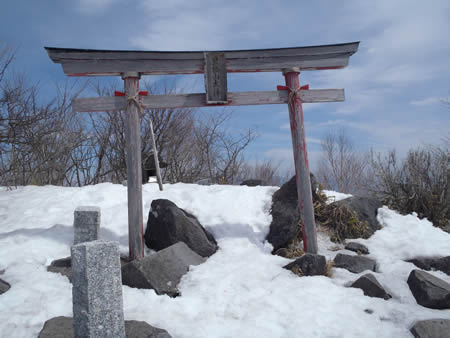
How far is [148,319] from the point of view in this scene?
11.7ft

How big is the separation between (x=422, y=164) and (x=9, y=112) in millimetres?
13087

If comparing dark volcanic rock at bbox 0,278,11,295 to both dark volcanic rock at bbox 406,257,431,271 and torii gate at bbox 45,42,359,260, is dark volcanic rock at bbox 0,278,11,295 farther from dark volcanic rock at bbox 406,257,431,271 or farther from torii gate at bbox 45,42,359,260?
dark volcanic rock at bbox 406,257,431,271

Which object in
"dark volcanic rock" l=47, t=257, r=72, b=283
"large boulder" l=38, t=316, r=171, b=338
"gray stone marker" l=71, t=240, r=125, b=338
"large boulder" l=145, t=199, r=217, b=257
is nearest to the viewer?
"gray stone marker" l=71, t=240, r=125, b=338

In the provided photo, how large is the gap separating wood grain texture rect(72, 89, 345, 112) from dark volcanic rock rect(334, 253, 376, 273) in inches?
116

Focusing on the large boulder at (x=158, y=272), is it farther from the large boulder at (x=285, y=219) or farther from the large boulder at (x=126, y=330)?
the large boulder at (x=285, y=219)

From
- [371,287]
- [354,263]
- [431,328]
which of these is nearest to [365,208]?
[354,263]

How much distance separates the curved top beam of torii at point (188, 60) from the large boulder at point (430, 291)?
412cm

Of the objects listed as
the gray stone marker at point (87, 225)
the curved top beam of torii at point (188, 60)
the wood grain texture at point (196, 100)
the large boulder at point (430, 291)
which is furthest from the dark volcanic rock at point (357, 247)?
the gray stone marker at point (87, 225)

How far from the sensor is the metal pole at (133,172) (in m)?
5.57

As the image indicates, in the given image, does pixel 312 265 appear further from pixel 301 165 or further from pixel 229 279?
pixel 301 165

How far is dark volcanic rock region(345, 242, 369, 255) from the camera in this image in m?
6.00

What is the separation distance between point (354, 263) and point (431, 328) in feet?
6.36

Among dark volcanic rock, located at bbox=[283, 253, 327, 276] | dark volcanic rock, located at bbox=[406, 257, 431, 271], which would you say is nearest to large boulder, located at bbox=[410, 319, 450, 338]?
dark volcanic rock, located at bbox=[283, 253, 327, 276]

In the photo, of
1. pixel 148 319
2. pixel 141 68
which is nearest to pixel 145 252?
pixel 148 319
